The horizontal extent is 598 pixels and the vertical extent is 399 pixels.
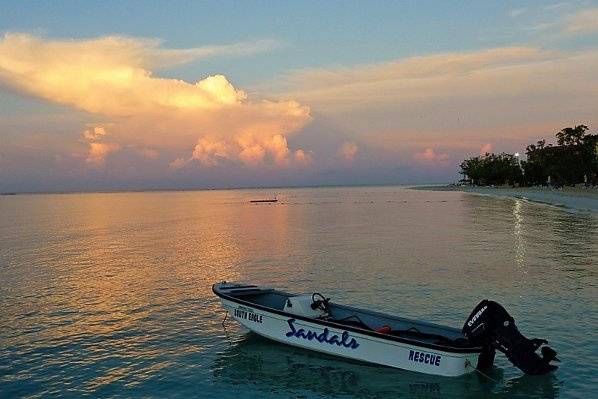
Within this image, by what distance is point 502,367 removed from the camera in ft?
47.5

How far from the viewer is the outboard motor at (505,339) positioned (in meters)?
13.0

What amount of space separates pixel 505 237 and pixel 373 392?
37740 millimetres

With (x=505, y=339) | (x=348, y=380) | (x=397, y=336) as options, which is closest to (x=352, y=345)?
(x=348, y=380)

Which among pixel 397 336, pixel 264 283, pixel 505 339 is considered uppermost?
pixel 505 339

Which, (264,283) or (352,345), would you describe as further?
(264,283)

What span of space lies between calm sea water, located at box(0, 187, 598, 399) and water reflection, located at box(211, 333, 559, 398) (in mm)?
45

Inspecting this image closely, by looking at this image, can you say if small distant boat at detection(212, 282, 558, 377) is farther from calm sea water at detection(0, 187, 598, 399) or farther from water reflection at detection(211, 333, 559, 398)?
calm sea water at detection(0, 187, 598, 399)

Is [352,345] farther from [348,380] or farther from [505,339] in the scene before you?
[505,339]

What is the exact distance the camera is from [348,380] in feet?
45.2

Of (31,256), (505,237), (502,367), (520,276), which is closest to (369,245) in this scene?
(505,237)

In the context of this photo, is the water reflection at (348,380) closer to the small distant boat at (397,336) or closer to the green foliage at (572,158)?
the small distant boat at (397,336)

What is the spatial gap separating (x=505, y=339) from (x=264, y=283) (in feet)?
54.8

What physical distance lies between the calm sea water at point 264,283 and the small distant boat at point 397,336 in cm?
44

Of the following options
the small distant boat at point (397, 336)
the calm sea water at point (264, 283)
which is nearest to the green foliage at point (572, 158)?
the calm sea water at point (264, 283)
